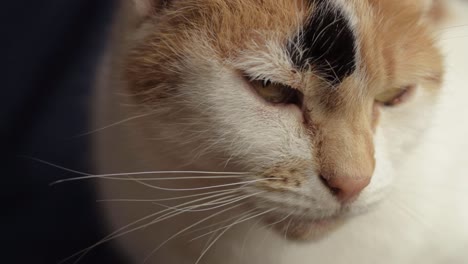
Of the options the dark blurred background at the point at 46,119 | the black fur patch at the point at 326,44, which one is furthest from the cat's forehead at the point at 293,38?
the dark blurred background at the point at 46,119

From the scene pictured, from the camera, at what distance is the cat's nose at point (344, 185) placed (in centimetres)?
54

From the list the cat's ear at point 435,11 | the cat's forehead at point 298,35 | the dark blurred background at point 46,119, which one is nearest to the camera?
the cat's forehead at point 298,35

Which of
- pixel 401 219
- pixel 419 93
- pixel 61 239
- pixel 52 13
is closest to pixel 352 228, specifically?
pixel 401 219

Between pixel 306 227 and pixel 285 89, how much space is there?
0.14 m

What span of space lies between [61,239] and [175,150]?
42cm

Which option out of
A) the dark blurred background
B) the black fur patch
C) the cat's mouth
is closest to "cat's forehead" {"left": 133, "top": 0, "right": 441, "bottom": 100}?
the black fur patch

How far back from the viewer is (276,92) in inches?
21.5

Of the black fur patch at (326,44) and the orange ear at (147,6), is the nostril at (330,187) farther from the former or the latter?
the orange ear at (147,6)

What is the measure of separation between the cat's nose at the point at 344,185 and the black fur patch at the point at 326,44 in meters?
0.08

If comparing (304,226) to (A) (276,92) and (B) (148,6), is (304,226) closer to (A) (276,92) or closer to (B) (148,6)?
(A) (276,92)

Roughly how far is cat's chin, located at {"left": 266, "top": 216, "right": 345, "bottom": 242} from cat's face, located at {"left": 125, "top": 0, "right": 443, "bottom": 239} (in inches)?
0.7

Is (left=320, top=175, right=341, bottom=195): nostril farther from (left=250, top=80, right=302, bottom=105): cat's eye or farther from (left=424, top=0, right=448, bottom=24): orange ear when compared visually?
(left=424, top=0, right=448, bottom=24): orange ear

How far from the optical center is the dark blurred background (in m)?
0.94

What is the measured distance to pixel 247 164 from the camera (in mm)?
557
